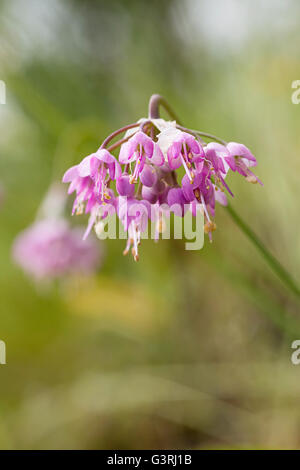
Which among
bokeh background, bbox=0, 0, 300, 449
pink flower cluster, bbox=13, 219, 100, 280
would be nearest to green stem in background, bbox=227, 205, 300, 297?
bokeh background, bbox=0, 0, 300, 449

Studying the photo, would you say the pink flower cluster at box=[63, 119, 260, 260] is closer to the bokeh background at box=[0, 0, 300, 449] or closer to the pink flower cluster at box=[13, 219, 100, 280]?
the bokeh background at box=[0, 0, 300, 449]

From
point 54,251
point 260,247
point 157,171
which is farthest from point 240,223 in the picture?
point 54,251

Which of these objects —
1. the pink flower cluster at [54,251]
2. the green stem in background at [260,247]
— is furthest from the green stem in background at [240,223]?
the pink flower cluster at [54,251]

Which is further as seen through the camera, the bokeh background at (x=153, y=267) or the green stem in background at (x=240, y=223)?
the bokeh background at (x=153, y=267)

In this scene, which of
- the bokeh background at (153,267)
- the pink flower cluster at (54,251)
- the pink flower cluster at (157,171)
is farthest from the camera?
the bokeh background at (153,267)

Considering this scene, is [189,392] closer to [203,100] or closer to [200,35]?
[203,100]

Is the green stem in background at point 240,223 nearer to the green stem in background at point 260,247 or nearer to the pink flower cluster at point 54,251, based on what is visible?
the green stem in background at point 260,247

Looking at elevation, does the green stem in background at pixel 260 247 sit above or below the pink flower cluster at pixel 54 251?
below

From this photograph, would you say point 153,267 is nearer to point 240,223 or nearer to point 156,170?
point 240,223
